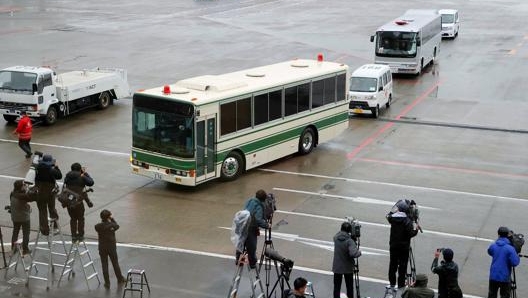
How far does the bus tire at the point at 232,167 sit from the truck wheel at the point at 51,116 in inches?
381

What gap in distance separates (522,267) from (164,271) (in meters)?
7.54

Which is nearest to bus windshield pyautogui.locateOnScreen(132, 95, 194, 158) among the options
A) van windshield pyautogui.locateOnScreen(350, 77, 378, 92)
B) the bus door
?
the bus door

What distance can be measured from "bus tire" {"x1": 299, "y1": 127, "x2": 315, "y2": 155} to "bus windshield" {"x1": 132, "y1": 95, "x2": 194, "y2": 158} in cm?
528

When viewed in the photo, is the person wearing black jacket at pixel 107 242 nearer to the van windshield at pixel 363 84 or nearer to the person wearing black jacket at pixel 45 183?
the person wearing black jacket at pixel 45 183

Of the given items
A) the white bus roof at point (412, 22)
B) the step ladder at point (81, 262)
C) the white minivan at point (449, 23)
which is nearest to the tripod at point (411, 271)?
the step ladder at point (81, 262)

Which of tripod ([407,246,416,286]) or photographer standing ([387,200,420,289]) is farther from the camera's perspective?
tripod ([407,246,416,286])

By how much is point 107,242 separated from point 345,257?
455 centimetres

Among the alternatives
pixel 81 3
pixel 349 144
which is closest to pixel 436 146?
pixel 349 144

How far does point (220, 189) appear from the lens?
2383cm

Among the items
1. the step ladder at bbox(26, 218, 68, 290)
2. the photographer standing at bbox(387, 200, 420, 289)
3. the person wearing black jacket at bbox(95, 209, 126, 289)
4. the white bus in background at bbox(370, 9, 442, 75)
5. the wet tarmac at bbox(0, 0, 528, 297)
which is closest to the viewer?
the photographer standing at bbox(387, 200, 420, 289)

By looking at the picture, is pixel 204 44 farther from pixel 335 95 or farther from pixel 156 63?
pixel 335 95

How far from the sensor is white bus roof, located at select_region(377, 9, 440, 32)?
43.3 meters

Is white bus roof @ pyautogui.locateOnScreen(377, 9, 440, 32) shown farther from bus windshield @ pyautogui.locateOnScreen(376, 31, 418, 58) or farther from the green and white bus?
the green and white bus

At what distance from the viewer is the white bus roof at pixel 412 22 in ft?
142
